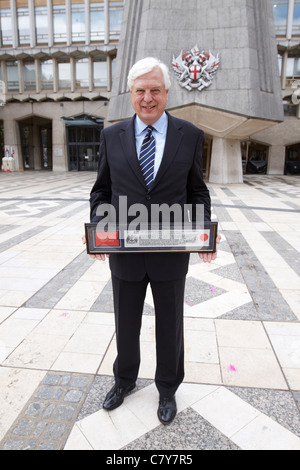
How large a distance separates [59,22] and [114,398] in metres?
31.6

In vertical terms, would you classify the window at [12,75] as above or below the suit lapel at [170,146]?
above

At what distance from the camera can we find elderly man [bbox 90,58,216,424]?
1848 millimetres

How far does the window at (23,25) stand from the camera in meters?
27.2

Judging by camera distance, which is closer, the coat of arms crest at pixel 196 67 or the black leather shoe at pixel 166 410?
the black leather shoe at pixel 166 410

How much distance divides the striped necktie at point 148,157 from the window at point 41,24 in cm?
3119

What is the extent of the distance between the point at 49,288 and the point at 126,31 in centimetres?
1722

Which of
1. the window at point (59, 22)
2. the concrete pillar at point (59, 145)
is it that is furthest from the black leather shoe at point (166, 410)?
the window at point (59, 22)

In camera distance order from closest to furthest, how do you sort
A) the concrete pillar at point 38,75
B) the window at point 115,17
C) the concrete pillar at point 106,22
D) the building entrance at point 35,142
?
the concrete pillar at point 106,22, the window at point 115,17, the concrete pillar at point 38,75, the building entrance at point 35,142

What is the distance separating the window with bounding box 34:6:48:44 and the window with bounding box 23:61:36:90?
2.09 m

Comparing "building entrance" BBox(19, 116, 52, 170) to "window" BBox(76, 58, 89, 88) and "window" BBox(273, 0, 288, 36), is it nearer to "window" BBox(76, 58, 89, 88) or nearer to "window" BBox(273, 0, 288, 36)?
"window" BBox(76, 58, 89, 88)

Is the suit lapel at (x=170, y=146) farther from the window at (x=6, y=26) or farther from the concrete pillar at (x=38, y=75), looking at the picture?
the window at (x=6, y=26)

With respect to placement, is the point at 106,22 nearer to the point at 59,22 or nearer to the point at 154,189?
the point at 59,22

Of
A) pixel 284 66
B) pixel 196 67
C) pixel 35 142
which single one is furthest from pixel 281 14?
pixel 35 142

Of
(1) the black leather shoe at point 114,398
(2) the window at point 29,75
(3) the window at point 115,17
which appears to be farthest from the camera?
(2) the window at point 29,75
